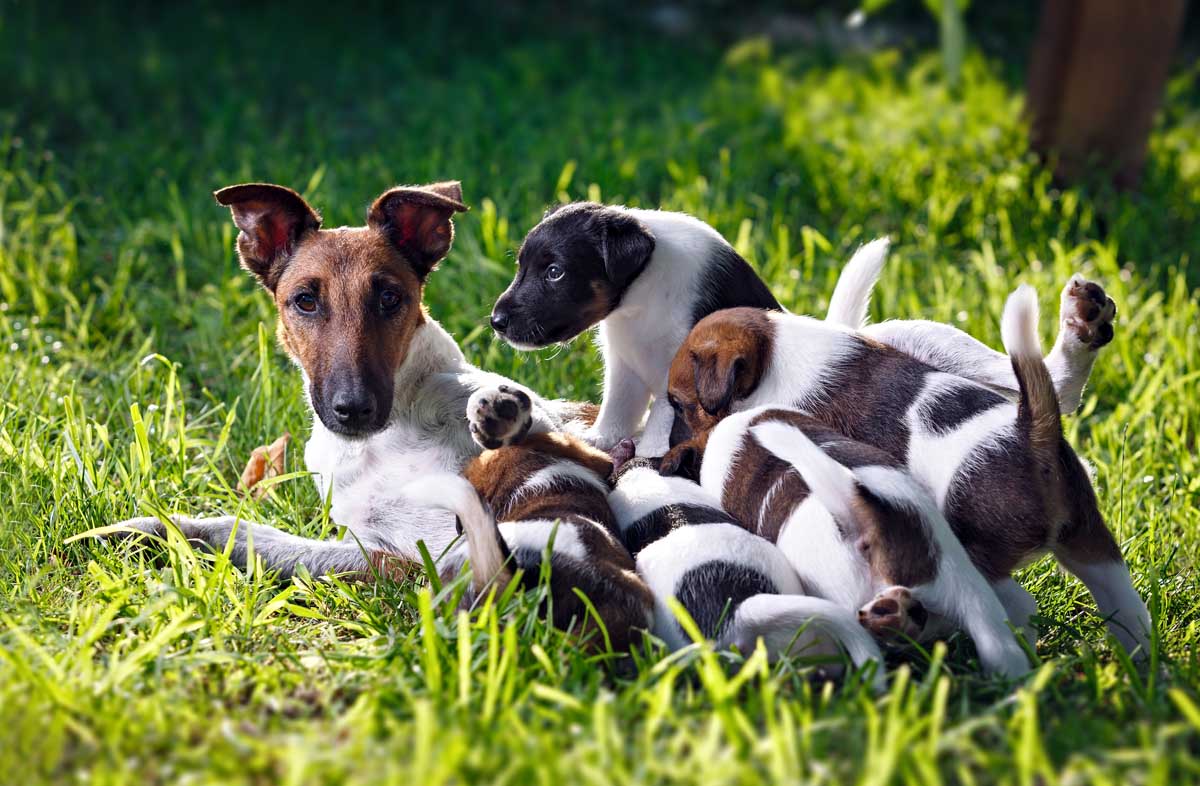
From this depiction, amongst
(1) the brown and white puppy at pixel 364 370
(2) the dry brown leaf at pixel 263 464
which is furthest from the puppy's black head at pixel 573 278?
(2) the dry brown leaf at pixel 263 464

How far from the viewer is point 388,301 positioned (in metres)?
4.18

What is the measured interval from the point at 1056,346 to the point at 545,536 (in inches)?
70.6

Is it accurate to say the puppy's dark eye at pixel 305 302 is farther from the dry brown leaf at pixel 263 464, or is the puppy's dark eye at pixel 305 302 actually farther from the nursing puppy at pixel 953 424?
the nursing puppy at pixel 953 424

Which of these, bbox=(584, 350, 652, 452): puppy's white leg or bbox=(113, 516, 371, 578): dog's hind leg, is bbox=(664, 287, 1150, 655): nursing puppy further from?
bbox=(113, 516, 371, 578): dog's hind leg

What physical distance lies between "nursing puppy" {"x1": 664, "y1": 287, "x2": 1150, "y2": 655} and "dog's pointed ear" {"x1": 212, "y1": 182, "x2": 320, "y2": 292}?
1.34 m

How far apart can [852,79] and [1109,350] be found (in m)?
5.62

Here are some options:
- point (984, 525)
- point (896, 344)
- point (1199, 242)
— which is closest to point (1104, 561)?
point (984, 525)

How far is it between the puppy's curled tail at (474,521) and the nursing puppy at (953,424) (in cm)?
75

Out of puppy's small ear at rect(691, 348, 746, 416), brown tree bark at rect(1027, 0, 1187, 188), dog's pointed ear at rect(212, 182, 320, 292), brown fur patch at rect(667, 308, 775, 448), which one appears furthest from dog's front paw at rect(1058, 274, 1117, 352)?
brown tree bark at rect(1027, 0, 1187, 188)

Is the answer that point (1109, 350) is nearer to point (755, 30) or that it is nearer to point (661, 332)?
point (661, 332)

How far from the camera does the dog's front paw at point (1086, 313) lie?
394 cm

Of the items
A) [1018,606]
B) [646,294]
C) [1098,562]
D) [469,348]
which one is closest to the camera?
[1098,562]

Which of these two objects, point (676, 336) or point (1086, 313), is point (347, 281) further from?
point (1086, 313)

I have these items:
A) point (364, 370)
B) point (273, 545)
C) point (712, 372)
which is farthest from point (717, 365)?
point (273, 545)
